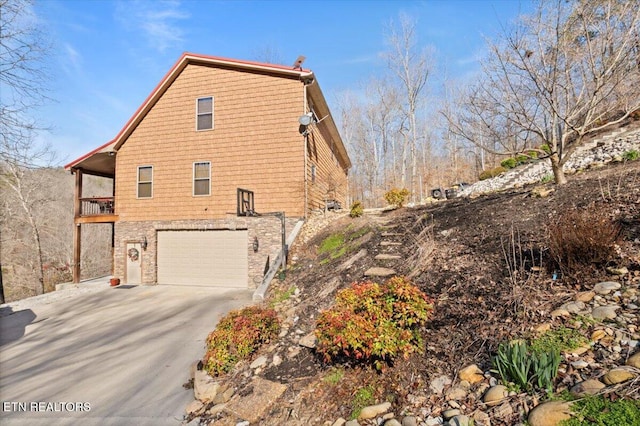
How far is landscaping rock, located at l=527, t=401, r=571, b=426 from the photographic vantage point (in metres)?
1.89

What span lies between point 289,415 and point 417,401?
1.29 m

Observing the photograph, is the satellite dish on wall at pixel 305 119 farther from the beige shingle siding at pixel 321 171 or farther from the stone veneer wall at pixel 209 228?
the stone veneer wall at pixel 209 228

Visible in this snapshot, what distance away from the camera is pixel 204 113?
11.7m

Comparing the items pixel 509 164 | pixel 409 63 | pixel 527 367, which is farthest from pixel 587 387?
pixel 409 63

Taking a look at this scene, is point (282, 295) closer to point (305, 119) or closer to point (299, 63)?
point (305, 119)

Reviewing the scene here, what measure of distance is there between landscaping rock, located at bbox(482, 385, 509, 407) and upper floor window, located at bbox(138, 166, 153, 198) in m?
12.8

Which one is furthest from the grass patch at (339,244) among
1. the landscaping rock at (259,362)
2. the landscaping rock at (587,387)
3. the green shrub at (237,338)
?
the landscaping rock at (587,387)

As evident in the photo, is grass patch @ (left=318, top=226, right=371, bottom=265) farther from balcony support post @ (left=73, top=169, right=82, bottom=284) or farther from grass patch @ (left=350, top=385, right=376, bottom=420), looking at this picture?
balcony support post @ (left=73, top=169, right=82, bottom=284)

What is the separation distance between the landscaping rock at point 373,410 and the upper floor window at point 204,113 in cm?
1132

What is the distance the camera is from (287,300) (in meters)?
6.30

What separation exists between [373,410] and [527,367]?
50.8 inches

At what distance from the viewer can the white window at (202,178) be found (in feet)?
37.8

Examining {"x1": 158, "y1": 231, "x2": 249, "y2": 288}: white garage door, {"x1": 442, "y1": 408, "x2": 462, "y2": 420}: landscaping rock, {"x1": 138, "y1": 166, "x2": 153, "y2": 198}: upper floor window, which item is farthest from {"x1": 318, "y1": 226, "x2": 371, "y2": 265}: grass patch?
{"x1": 138, "y1": 166, "x2": 153, "y2": 198}: upper floor window

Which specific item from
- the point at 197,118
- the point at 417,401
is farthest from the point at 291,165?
the point at 417,401
